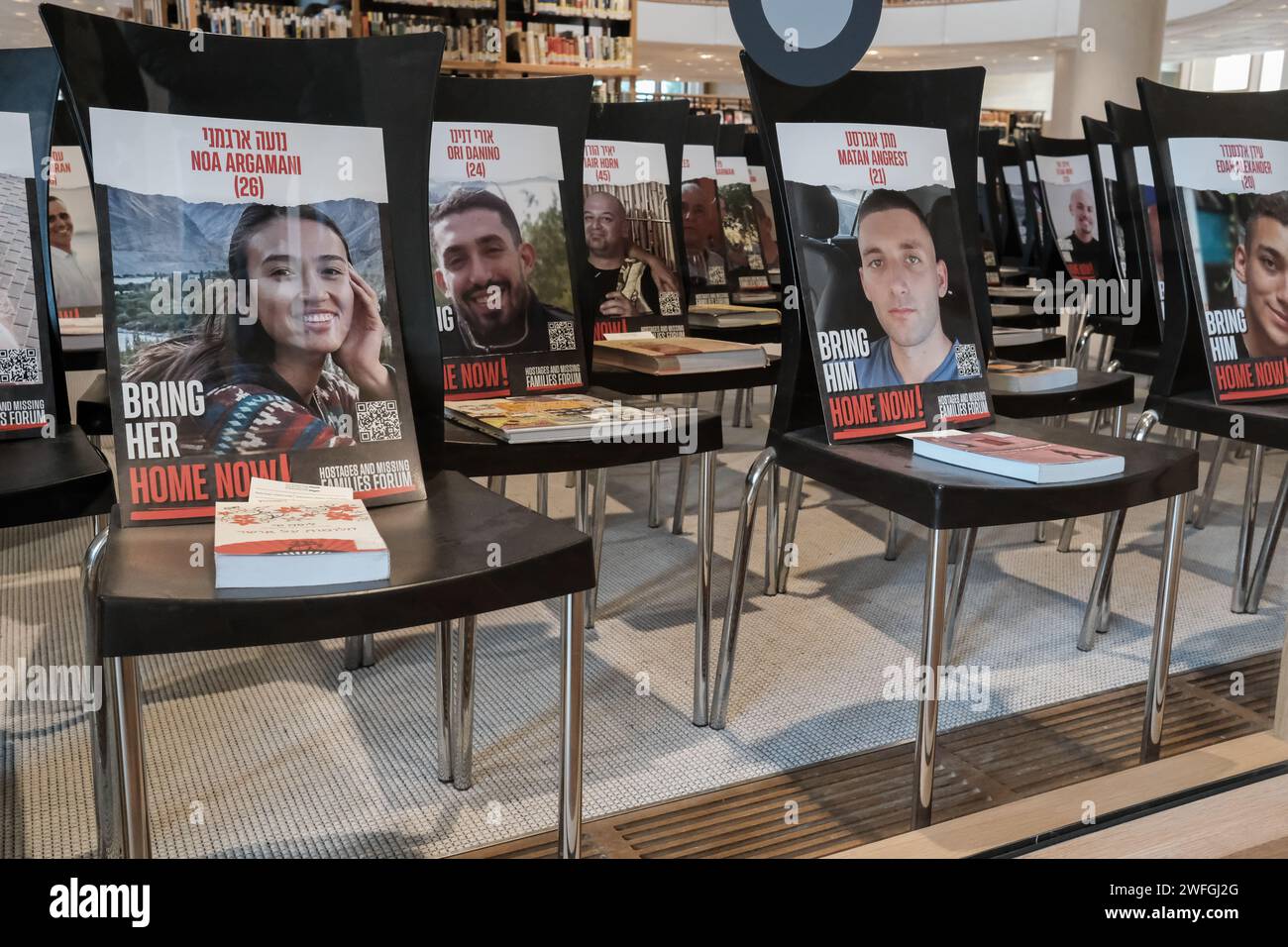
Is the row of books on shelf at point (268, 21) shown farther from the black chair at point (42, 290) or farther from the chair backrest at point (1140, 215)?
the black chair at point (42, 290)

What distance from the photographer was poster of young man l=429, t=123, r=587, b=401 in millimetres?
1872

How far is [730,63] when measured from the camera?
1773 cm

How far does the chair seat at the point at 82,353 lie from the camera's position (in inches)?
81.0

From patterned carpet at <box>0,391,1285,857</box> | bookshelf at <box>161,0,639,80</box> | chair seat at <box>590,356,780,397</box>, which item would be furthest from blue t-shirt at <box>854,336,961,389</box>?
bookshelf at <box>161,0,639,80</box>

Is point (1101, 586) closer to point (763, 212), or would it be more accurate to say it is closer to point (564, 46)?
point (763, 212)

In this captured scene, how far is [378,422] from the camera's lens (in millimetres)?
1299

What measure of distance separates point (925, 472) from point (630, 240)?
4.32 feet

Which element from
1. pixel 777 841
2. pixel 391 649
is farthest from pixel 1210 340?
pixel 391 649

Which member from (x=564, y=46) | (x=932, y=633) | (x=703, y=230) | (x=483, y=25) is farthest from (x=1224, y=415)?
(x=564, y=46)

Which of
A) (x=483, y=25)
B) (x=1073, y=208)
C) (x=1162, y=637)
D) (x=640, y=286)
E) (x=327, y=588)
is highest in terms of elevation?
(x=483, y=25)

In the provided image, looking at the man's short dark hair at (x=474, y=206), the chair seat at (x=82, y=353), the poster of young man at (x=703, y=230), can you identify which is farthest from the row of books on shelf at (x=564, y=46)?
the man's short dark hair at (x=474, y=206)

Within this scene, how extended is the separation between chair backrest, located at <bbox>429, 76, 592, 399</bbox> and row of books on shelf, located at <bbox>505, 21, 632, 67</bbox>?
237 inches

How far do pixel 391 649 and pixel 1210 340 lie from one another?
1568 mm
